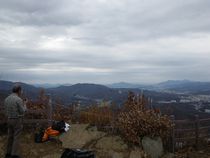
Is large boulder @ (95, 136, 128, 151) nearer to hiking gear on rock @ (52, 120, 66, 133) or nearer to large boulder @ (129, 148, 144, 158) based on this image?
large boulder @ (129, 148, 144, 158)

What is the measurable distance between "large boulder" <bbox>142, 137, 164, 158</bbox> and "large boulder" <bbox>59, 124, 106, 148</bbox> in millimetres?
1728

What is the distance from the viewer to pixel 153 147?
46.5 ft

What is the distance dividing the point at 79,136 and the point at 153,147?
288 centimetres

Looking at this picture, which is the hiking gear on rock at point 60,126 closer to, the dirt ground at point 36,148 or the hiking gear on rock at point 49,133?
the hiking gear on rock at point 49,133

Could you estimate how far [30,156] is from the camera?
1336 cm

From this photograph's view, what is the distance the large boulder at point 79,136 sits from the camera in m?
14.3

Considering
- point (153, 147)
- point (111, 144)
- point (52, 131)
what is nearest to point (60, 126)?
point (52, 131)

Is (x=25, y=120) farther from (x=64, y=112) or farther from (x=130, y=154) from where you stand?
(x=130, y=154)

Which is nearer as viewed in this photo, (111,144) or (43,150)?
(43,150)

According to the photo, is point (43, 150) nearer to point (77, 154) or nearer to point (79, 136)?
point (79, 136)

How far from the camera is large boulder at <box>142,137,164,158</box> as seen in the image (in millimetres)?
14078

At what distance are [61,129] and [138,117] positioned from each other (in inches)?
120

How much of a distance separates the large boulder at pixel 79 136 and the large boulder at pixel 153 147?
1.73 m

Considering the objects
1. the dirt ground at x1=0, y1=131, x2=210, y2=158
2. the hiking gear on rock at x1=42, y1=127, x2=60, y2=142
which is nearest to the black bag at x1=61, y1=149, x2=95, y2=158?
the dirt ground at x1=0, y1=131, x2=210, y2=158
